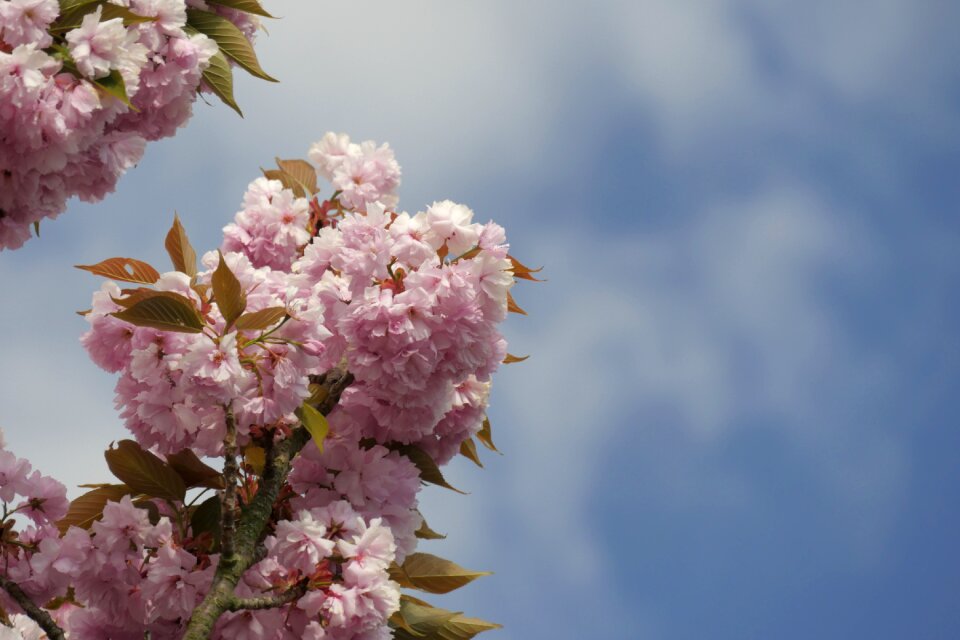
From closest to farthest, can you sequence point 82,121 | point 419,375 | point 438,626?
point 82,121 < point 419,375 < point 438,626

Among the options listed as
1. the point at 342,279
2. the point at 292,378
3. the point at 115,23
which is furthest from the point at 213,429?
the point at 115,23

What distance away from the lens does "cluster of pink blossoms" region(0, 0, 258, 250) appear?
2947mm

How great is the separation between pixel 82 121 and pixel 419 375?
1.17 m

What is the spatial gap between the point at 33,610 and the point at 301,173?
2019 mm

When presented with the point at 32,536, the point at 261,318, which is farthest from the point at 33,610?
the point at 261,318

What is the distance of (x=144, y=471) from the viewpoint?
3387mm

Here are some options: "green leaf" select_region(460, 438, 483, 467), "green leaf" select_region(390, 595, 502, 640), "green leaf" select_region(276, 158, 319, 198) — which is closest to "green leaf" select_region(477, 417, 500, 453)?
"green leaf" select_region(460, 438, 483, 467)

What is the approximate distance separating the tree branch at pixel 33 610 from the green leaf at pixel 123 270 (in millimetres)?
965

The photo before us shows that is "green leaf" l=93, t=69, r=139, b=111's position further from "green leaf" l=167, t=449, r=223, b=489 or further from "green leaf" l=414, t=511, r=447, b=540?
"green leaf" l=414, t=511, r=447, b=540

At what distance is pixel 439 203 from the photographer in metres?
3.43

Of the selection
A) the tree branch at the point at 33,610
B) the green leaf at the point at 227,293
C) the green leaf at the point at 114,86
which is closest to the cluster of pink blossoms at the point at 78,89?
the green leaf at the point at 114,86

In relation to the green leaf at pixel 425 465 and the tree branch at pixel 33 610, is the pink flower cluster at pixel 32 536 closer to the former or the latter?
the tree branch at pixel 33 610

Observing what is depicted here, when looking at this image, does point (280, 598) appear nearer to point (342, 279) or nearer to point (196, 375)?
point (196, 375)

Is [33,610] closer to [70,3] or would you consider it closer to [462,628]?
[462,628]
